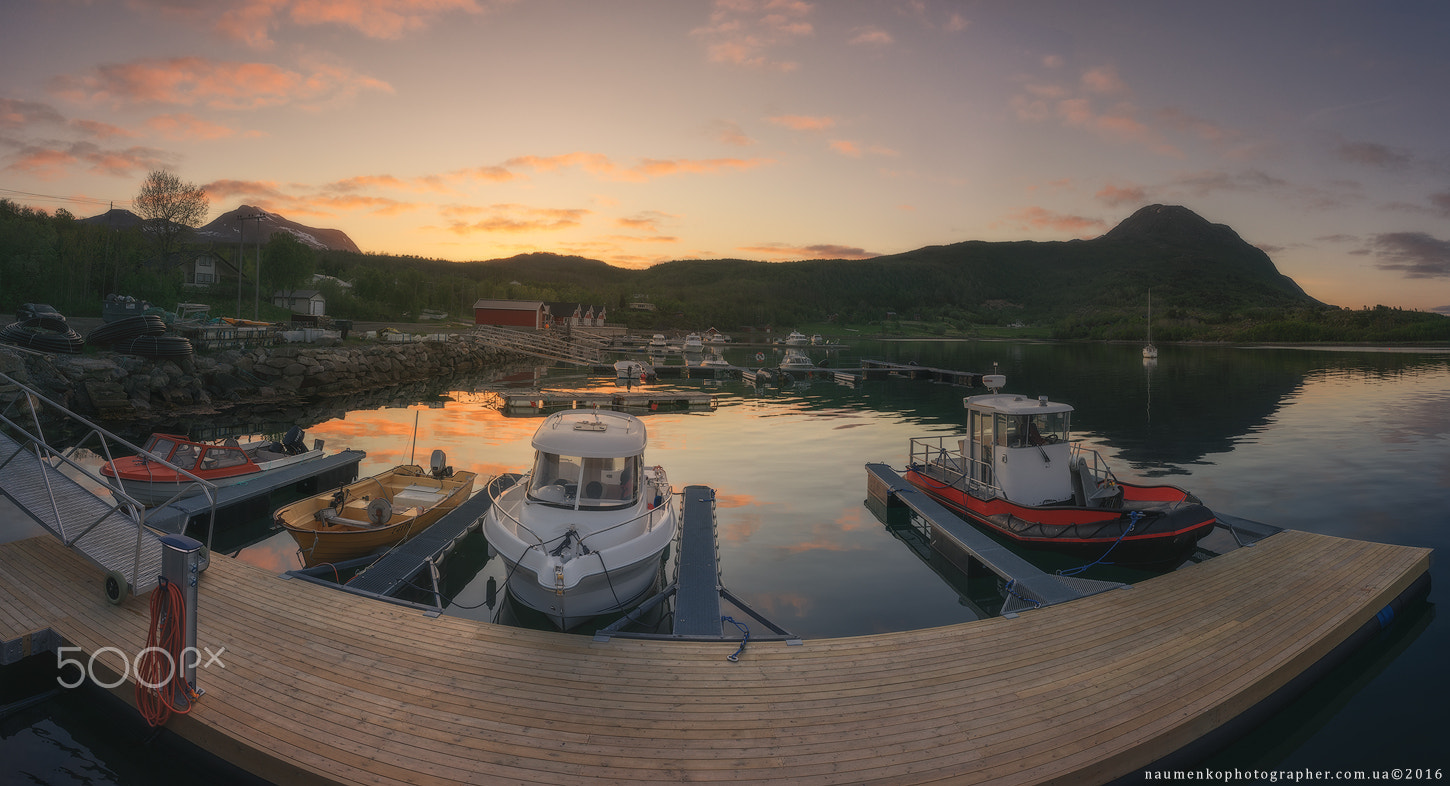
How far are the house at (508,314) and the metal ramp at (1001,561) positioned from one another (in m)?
96.5

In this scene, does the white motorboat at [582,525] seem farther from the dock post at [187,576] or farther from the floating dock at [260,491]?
the floating dock at [260,491]

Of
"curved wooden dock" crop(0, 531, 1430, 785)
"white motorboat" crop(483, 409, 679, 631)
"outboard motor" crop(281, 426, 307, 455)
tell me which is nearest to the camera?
"curved wooden dock" crop(0, 531, 1430, 785)

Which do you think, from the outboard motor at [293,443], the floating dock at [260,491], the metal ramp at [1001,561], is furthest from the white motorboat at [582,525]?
the outboard motor at [293,443]

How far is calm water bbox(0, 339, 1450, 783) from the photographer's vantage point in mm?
8883

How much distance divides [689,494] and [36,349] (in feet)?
122

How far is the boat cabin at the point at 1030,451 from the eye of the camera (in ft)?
54.2

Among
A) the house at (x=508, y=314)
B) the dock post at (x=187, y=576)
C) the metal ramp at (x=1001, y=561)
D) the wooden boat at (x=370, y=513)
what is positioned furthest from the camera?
the house at (x=508, y=314)

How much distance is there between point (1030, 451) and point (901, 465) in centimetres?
949

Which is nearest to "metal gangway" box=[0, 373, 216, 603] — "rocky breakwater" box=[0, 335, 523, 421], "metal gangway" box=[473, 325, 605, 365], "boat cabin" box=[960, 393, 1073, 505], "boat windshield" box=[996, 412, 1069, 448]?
"boat cabin" box=[960, 393, 1073, 505]

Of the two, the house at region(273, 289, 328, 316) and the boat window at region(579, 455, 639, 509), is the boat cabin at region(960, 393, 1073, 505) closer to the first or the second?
the boat window at region(579, 455, 639, 509)

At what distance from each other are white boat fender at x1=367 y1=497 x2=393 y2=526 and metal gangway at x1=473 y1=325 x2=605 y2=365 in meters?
59.2

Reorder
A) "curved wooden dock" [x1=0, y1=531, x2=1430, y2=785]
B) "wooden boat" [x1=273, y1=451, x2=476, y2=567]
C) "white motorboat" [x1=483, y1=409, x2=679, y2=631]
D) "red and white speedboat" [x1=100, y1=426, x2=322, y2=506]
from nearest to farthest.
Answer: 1. "curved wooden dock" [x1=0, y1=531, x2=1430, y2=785]
2. "white motorboat" [x1=483, y1=409, x2=679, y2=631]
3. "wooden boat" [x1=273, y1=451, x2=476, y2=567]
4. "red and white speedboat" [x1=100, y1=426, x2=322, y2=506]

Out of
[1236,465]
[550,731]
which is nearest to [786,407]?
[1236,465]

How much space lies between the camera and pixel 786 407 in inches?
1742
